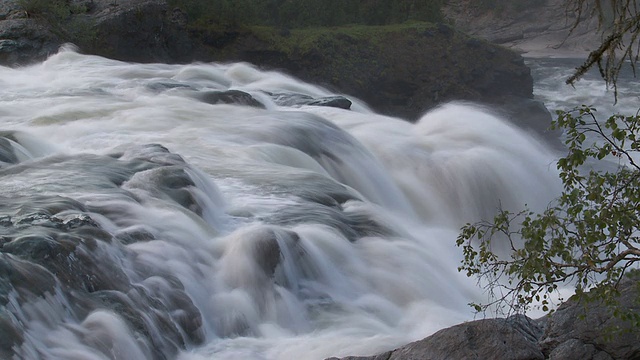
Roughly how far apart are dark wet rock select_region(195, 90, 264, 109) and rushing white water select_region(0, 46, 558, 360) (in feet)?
1.03

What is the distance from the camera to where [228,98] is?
16.0 meters

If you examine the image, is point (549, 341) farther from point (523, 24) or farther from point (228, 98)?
point (523, 24)

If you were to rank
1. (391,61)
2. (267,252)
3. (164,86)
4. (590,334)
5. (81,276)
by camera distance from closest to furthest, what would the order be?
1. (590,334)
2. (81,276)
3. (267,252)
4. (164,86)
5. (391,61)

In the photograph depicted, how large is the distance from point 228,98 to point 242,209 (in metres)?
5.99

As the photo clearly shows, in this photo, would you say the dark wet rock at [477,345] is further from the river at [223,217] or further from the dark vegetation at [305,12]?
the dark vegetation at [305,12]

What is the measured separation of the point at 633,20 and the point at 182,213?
5.35 metres

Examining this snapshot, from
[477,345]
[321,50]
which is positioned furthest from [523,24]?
[477,345]

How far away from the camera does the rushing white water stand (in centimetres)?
768

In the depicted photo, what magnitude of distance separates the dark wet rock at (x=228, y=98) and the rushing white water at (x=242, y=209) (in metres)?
0.31

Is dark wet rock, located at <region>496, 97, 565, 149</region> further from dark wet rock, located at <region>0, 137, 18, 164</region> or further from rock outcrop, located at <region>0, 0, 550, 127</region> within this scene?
dark wet rock, located at <region>0, 137, 18, 164</region>

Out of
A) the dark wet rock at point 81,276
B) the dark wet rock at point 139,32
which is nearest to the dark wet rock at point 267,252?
A: the dark wet rock at point 81,276

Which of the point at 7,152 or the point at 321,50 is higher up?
the point at 321,50

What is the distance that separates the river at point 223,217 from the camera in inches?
293

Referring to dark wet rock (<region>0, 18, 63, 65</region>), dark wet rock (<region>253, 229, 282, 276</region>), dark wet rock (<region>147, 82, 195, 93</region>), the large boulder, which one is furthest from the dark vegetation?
dark wet rock (<region>253, 229, 282, 276</region>)
